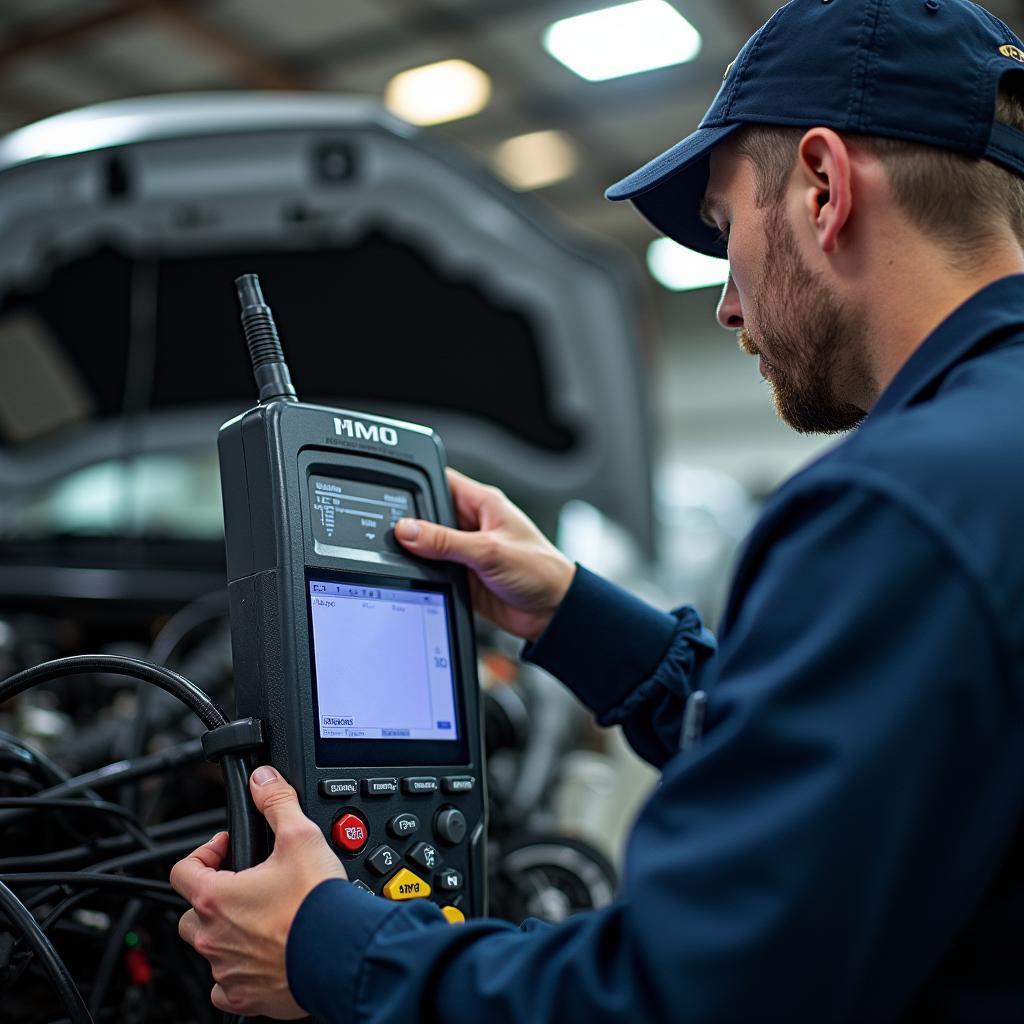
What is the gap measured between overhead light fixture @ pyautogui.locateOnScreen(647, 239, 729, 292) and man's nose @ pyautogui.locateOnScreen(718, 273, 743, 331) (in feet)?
24.9

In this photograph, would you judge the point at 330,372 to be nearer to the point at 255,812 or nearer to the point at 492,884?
the point at 492,884

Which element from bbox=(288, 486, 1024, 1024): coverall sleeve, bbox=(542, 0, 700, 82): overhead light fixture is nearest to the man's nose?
bbox=(288, 486, 1024, 1024): coverall sleeve

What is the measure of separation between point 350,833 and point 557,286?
1.59 meters

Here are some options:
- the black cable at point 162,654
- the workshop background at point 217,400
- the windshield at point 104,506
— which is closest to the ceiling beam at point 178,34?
the workshop background at point 217,400

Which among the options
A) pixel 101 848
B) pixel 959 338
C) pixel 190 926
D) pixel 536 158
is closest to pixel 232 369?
pixel 101 848

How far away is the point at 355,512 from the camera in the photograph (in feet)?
3.06

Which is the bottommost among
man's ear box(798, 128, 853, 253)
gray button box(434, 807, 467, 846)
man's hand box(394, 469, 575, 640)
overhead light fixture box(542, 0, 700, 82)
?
gray button box(434, 807, 467, 846)

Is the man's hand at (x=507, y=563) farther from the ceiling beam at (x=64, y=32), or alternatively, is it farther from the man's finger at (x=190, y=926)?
the ceiling beam at (x=64, y=32)

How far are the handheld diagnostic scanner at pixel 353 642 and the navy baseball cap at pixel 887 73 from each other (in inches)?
15.3

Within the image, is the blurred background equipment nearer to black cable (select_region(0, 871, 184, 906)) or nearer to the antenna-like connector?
black cable (select_region(0, 871, 184, 906))

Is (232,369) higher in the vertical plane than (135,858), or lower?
higher

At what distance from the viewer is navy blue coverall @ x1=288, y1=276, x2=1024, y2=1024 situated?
53 centimetres

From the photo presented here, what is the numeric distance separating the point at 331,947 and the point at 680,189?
2.21ft

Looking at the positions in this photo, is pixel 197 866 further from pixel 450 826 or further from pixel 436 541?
pixel 436 541
